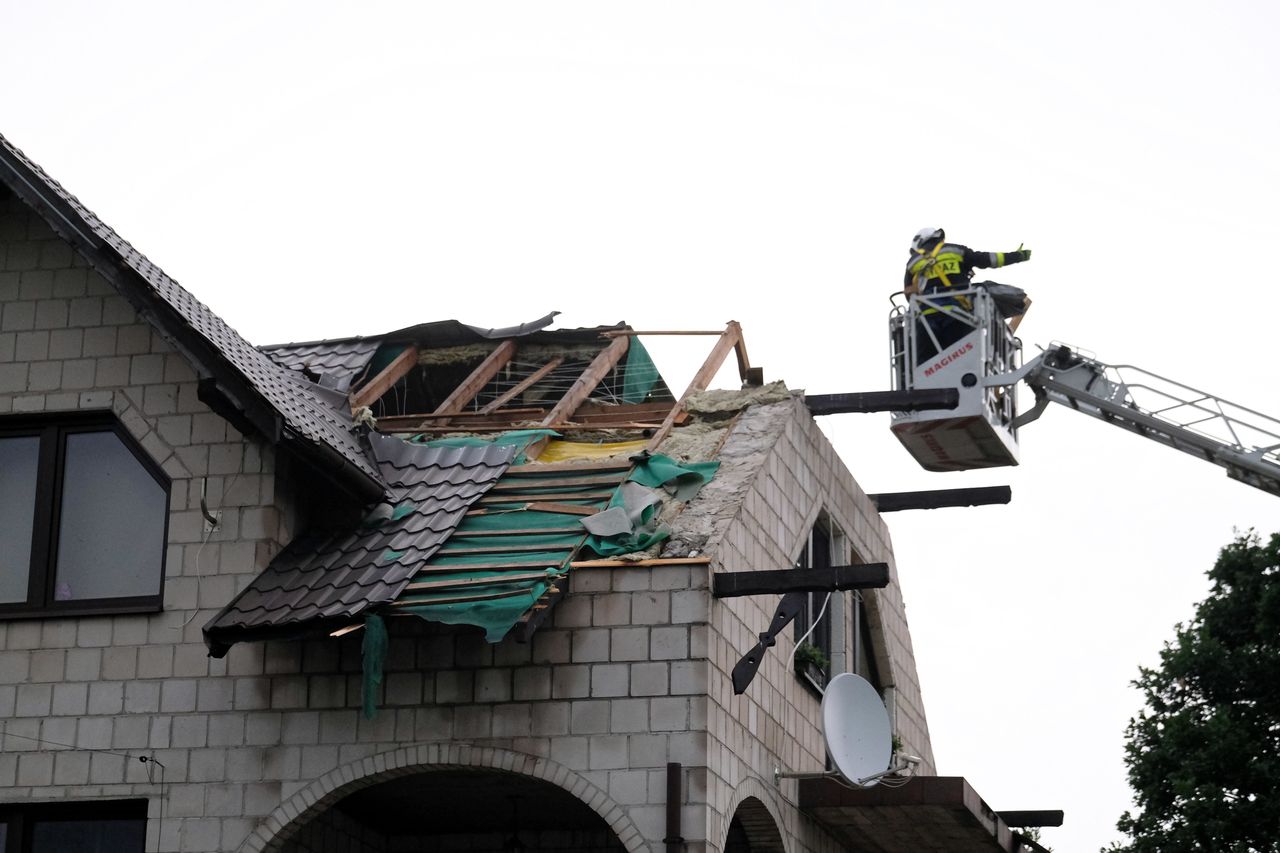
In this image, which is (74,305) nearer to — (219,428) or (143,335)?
(143,335)

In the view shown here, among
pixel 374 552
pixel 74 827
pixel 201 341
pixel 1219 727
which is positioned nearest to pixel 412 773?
pixel 374 552

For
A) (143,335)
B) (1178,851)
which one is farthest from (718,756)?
(1178,851)

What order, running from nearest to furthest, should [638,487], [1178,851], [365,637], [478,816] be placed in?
[365,637] → [638,487] → [478,816] → [1178,851]

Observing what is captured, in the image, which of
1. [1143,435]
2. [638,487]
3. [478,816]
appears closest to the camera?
[638,487]

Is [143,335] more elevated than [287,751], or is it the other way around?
[143,335]

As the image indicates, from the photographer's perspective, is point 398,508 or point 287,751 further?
point 398,508

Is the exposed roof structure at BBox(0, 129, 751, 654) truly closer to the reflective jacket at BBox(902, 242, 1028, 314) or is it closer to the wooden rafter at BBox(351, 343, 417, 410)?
the wooden rafter at BBox(351, 343, 417, 410)

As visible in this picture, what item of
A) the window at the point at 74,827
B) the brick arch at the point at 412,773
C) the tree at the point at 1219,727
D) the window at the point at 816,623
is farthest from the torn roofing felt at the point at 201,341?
the tree at the point at 1219,727

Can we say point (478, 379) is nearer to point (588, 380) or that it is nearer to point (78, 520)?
point (588, 380)

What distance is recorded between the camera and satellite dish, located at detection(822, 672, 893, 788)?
14227 millimetres

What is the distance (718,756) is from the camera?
13258mm

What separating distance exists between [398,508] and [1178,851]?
58.3 feet

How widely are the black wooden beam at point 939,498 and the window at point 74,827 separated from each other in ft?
30.3

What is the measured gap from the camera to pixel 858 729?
47.3 ft
